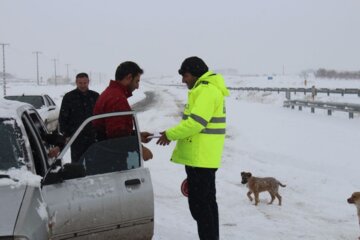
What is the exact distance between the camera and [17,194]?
10.2 ft

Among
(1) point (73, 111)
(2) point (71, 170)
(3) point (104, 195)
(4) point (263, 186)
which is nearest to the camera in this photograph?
(2) point (71, 170)

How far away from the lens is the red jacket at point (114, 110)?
386 cm

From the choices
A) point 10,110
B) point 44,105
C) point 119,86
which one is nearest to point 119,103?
point 119,86

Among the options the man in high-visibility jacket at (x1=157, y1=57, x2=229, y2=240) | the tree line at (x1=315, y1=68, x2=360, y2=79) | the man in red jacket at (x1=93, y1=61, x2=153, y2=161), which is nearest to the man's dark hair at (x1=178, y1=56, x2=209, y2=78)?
the man in high-visibility jacket at (x1=157, y1=57, x2=229, y2=240)

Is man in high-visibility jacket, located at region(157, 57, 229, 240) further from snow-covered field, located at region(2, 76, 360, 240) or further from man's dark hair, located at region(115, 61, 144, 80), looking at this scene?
snow-covered field, located at region(2, 76, 360, 240)

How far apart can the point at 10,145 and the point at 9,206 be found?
Result: 0.74 meters

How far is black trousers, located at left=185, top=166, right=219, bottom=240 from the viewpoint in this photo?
4574 mm

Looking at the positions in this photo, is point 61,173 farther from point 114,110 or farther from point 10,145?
point 114,110

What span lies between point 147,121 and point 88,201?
14261mm

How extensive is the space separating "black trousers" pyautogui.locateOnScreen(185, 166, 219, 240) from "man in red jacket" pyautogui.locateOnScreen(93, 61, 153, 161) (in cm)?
57

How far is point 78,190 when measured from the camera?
3455mm

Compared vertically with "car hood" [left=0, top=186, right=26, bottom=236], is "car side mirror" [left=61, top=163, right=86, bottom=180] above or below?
above

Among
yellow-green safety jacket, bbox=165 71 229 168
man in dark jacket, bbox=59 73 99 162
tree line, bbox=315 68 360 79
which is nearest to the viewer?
yellow-green safety jacket, bbox=165 71 229 168

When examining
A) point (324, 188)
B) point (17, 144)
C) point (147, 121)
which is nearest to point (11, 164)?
point (17, 144)
